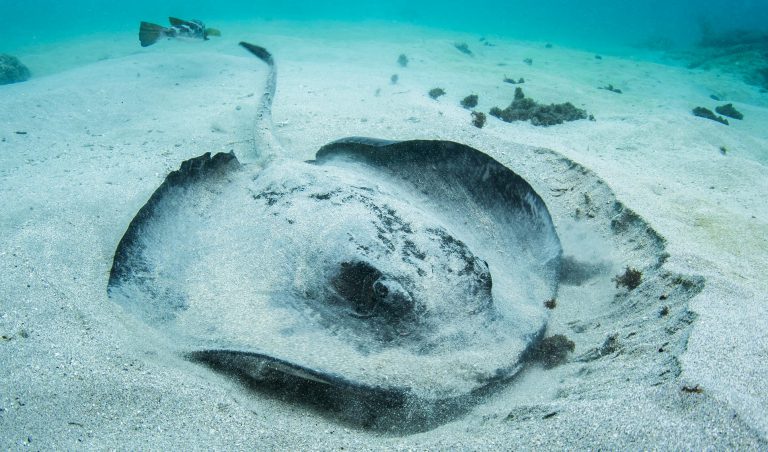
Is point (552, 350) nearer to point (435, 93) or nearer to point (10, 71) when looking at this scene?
point (435, 93)

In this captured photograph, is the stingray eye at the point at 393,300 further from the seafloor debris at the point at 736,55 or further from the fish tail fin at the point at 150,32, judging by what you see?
the seafloor debris at the point at 736,55

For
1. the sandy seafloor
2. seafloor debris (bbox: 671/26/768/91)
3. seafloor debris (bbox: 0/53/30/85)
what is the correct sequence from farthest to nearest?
seafloor debris (bbox: 671/26/768/91) < seafloor debris (bbox: 0/53/30/85) < the sandy seafloor

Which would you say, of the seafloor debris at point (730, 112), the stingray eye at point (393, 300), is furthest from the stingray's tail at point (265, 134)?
the seafloor debris at point (730, 112)

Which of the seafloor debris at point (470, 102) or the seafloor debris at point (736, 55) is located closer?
the seafloor debris at point (470, 102)

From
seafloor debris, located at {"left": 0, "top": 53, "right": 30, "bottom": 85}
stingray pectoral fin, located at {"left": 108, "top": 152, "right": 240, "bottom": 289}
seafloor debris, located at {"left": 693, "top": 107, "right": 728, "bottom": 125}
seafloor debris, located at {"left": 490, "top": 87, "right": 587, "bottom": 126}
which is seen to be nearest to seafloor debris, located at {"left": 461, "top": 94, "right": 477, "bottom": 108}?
seafloor debris, located at {"left": 490, "top": 87, "right": 587, "bottom": 126}

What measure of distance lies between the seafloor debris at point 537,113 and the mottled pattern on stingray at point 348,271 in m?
6.10

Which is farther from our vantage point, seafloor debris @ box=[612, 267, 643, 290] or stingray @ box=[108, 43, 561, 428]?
seafloor debris @ box=[612, 267, 643, 290]

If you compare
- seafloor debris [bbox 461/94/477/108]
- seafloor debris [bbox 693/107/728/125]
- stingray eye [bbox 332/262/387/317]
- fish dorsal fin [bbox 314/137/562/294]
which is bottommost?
stingray eye [bbox 332/262/387/317]

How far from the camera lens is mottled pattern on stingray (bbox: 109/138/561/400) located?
105 inches

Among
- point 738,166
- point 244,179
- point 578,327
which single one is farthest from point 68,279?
point 738,166

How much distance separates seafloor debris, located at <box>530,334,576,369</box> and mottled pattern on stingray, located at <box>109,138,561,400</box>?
280mm

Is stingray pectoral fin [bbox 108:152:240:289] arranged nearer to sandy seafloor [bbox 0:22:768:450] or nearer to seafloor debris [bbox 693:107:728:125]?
sandy seafloor [bbox 0:22:768:450]

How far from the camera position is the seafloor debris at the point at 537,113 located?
983cm

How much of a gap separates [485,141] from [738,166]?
16.1 ft
